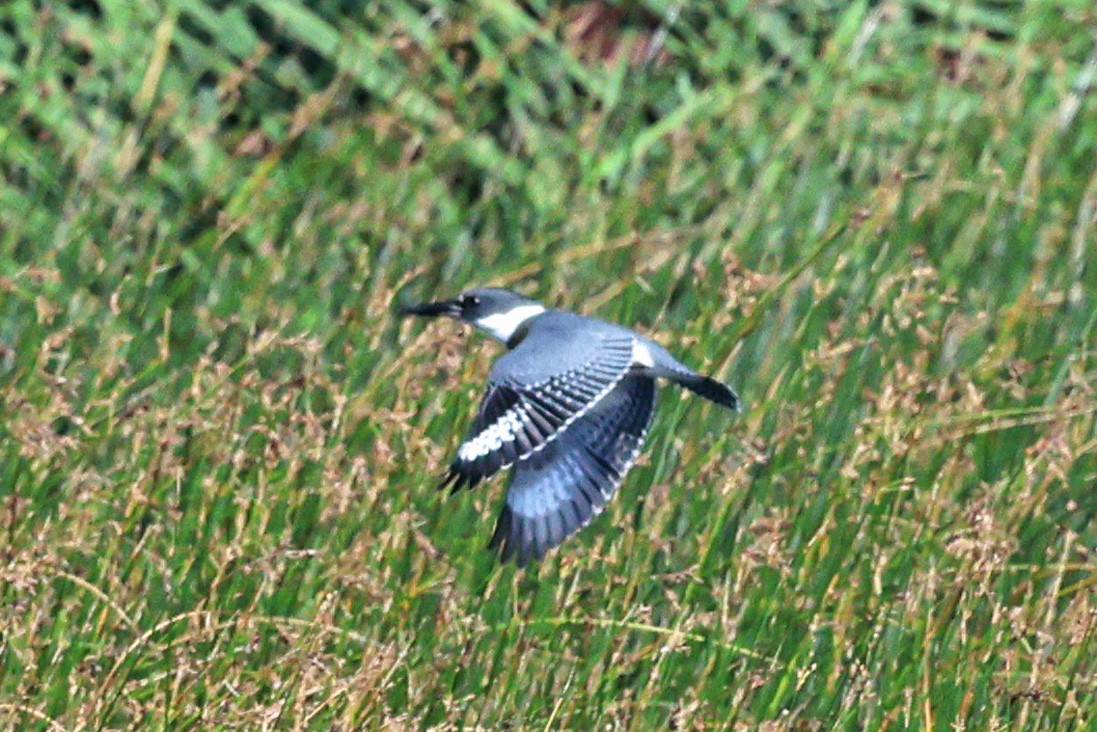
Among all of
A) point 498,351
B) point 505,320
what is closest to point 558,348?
point 505,320

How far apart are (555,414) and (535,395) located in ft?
0.14

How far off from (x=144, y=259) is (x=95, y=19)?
4.35 ft

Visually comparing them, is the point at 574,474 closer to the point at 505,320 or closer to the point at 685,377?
the point at 685,377

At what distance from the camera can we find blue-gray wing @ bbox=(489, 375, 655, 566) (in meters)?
3.77

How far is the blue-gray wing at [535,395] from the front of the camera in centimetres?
353

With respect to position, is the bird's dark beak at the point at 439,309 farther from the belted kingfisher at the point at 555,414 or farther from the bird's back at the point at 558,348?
the bird's back at the point at 558,348

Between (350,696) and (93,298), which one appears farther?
(93,298)

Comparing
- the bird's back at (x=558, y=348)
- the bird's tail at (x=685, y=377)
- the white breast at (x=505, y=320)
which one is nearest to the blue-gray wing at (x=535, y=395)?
the bird's back at (x=558, y=348)

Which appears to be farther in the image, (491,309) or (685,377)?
(491,309)

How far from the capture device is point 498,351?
4.76m

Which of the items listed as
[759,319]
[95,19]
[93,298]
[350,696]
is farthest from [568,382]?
[95,19]

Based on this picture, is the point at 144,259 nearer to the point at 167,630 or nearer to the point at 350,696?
the point at 167,630

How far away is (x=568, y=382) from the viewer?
3746 millimetres

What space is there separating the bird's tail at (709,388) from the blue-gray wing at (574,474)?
10 centimetres
